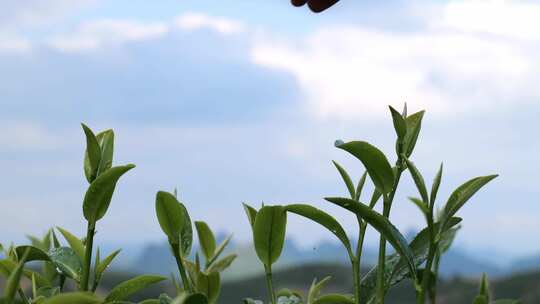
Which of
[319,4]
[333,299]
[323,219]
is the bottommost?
[333,299]

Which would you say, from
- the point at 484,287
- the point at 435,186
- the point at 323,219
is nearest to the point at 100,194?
the point at 323,219

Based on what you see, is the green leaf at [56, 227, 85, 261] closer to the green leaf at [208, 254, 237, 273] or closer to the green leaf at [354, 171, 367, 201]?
the green leaf at [208, 254, 237, 273]

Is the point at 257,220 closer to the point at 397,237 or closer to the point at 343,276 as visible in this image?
the point at 397,237

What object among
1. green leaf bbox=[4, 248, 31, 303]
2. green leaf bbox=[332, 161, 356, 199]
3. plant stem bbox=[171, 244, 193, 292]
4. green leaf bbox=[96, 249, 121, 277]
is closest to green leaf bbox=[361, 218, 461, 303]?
green leaf bbox=[332, 161, 356, 199]

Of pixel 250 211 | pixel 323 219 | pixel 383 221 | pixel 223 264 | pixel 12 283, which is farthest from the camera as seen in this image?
pixel 223 264

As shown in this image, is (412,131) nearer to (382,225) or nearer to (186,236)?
(382,225)

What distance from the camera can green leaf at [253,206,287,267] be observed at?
0.96 meters

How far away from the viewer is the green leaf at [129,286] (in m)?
0.94

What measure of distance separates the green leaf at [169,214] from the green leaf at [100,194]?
62 mm

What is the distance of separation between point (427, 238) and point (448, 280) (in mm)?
4481

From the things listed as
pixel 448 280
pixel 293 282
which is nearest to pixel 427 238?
pixel 448 280

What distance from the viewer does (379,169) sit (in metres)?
0.91

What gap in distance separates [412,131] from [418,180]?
87 mm

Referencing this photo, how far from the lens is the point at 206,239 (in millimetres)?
1226
